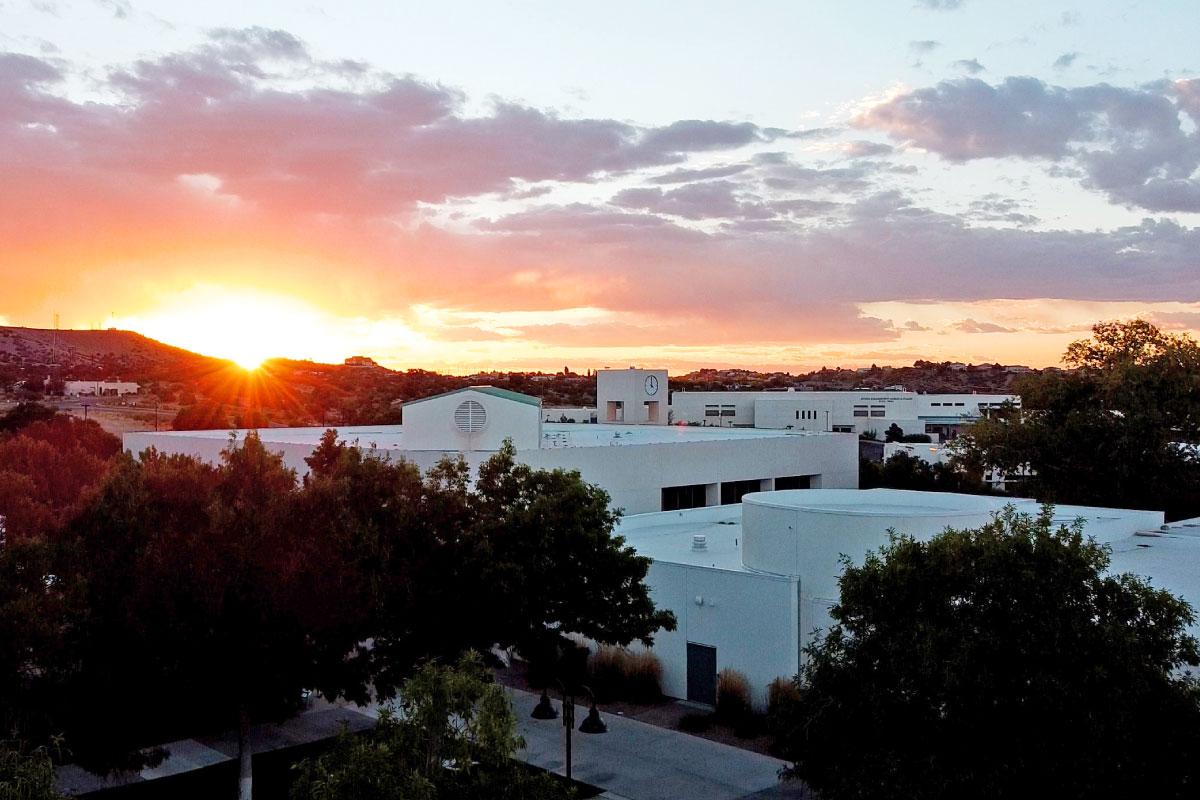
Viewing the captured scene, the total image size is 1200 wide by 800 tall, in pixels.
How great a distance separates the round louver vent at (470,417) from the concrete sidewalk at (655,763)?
13950mm

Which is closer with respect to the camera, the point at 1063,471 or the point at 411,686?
the point at 411,686

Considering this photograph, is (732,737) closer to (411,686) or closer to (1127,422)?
(411,686)

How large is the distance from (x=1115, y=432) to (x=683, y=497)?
51.6 feet

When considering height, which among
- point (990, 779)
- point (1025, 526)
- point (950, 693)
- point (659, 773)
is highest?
point (1025, 526)

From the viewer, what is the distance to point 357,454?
680 inches

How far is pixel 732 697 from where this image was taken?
20.9m

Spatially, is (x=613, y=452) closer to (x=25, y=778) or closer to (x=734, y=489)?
(x=734, y=489)

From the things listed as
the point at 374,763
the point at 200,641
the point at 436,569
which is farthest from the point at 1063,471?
the point at 374,763

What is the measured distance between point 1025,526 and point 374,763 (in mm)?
8302

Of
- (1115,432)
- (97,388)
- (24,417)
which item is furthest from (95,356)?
(1115,432)

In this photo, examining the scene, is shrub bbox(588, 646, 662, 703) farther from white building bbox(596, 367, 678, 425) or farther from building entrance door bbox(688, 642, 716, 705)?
white building bbox(596, 367, 678, 425)

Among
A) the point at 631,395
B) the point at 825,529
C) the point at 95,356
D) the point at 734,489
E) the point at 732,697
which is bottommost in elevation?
the point at 732,697

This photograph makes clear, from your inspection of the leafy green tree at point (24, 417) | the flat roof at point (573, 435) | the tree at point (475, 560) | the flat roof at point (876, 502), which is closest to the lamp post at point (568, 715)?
the tree at point (475, 560)

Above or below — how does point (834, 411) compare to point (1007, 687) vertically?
above
